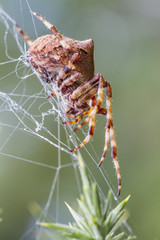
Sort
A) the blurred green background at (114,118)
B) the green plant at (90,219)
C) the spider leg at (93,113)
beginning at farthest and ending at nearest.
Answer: the blurred green background at (114,118)
the spider leg at (93,113)
the green plant at (90,219)

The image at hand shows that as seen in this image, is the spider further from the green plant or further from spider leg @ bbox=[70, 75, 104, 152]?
the green plant

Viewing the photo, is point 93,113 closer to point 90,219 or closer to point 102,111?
point 102,111

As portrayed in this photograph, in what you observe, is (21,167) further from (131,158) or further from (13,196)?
(131,158)

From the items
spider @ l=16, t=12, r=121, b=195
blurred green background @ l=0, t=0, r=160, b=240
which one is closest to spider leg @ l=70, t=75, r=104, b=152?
spider @ l=16, t=12, r=121, b=195

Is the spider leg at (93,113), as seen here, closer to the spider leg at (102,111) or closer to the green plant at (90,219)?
the spider leg at (102,111)

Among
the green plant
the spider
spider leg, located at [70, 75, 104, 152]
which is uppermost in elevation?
the spider

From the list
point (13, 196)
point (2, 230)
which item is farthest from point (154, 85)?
point (2, 230)

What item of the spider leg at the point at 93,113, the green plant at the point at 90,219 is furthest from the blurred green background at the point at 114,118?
the green plant at the point at 90,219
